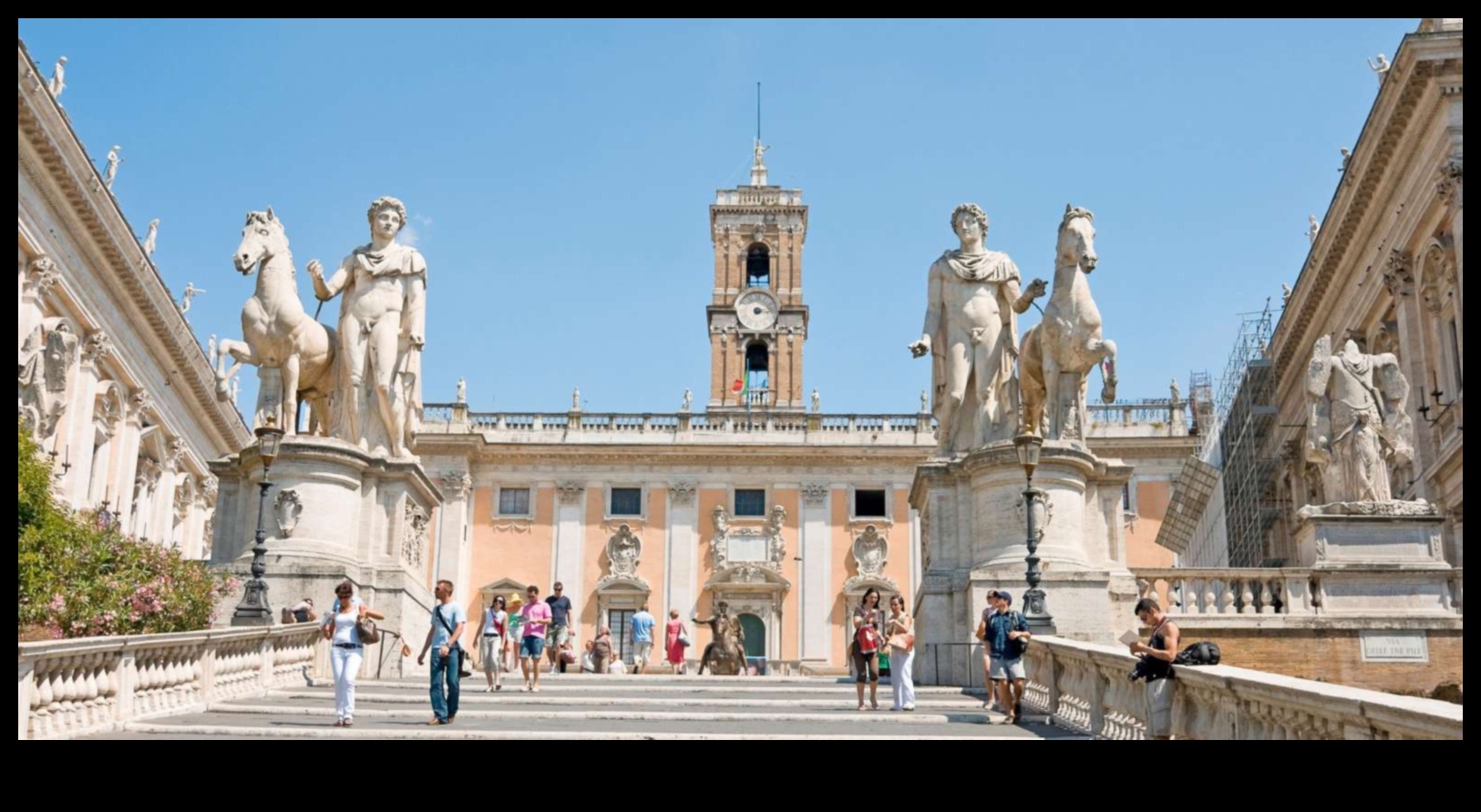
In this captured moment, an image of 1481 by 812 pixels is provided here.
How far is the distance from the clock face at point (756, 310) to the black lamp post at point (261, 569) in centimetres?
5155

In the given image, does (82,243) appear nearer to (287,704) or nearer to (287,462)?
(287,462)

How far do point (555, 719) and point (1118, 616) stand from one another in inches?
290

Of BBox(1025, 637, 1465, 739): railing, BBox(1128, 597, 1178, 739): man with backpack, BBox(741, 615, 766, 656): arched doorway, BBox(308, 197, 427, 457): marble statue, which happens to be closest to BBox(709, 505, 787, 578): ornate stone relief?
BBox(741, 615, 766, 656): arched doorway

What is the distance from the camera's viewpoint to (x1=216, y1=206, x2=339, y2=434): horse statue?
1770cm

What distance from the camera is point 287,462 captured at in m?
17.5

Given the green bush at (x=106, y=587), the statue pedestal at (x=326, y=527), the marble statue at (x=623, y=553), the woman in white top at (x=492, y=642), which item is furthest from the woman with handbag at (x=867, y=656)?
the marble statue at (x=623, y=553)

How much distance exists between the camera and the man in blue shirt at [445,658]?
462 inches

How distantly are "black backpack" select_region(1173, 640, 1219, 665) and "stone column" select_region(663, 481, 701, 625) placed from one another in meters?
41.7

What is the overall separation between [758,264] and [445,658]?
2354 inches

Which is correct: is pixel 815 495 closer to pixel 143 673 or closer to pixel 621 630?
pixel 621 630

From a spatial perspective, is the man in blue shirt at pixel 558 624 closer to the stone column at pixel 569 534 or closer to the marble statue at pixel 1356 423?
the marble statue at pixel 1356 423

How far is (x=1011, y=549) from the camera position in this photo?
55.6ft

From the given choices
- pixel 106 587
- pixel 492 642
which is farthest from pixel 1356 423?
pixel 106 587

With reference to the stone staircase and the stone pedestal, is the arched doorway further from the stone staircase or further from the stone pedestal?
the stone pedestal
